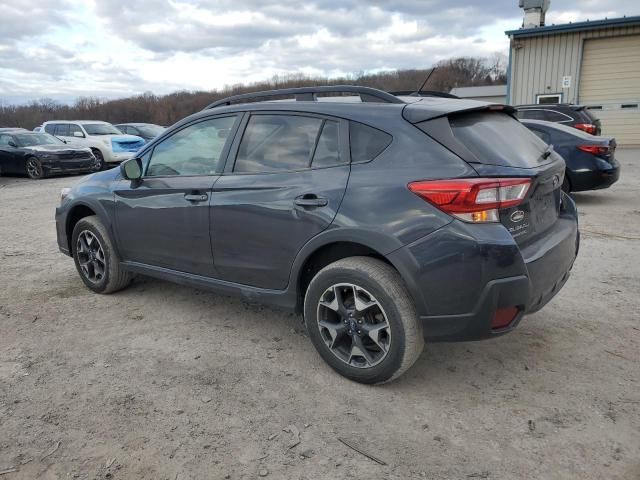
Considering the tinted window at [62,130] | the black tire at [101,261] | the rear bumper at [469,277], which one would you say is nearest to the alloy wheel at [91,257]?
the black tire at [101,261]

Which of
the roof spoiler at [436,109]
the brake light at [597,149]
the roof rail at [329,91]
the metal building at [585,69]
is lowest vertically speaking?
the brake light at [597,149]

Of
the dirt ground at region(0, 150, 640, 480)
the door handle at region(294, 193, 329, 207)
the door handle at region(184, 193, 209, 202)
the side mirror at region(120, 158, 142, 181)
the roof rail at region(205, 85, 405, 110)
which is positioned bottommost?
the dirt ground at region(0, 150, 640, 480)

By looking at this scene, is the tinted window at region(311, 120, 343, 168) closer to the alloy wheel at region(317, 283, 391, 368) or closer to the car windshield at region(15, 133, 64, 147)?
the alloy wheel at region(317, 283, 391, 368)

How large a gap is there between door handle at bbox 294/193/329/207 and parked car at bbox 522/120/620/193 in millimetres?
5831

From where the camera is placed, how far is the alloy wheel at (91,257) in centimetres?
449

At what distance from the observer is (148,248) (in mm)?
4055

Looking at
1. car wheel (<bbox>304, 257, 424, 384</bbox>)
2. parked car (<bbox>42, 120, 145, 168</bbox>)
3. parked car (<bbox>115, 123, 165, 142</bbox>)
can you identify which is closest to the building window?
parked car (<bbox>42, 120, 145, 168</bbox>)

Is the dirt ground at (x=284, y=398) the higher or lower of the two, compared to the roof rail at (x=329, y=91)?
lower

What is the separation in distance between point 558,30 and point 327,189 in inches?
710

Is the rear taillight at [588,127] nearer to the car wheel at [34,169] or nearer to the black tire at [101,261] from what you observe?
A: the black tire at [101,261]

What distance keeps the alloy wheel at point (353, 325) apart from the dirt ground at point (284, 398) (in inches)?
8.0

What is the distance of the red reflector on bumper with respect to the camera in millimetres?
2596

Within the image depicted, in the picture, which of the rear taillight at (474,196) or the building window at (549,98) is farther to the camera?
the building window at (549,98)

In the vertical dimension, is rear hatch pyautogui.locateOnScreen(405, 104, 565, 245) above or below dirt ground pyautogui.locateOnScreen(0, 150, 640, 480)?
above
